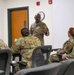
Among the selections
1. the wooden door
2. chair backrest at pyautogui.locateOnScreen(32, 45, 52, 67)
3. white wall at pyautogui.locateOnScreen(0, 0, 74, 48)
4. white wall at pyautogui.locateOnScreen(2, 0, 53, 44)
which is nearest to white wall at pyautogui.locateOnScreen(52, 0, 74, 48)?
white wall at pyautogui.locateOnScreen(0, 0, 74, 48)


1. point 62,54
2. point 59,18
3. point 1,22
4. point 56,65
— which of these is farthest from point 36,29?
point 56,65

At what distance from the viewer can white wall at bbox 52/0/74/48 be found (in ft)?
17.1

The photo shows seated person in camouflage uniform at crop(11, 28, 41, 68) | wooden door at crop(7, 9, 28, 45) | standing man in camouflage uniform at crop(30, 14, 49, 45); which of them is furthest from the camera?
wooden door at crop(7, 9, 28, 45)

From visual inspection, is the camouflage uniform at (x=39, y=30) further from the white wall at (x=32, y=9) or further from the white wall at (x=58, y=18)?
the white wall at (x=32, y=9)

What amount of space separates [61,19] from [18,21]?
229cm

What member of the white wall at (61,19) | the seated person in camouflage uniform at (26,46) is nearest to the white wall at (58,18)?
the white wall at (61,19)

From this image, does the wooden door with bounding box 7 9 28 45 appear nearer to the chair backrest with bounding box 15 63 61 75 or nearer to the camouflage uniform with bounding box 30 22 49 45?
the camouflage uniform with bounding box 30 22 49 45

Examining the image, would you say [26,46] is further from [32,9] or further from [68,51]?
[32,9]

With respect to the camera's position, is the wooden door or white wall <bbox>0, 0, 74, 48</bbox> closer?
white wall <bbox>0, 0, 74, 48</bbox>

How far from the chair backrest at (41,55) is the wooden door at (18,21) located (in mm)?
3813

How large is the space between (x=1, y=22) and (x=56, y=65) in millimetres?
6205

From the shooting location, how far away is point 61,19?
5.38 m

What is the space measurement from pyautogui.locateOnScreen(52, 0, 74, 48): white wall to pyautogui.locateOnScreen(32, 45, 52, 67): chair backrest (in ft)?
7.00

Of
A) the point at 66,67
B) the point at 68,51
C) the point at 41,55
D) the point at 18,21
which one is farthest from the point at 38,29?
the point at 66,67
